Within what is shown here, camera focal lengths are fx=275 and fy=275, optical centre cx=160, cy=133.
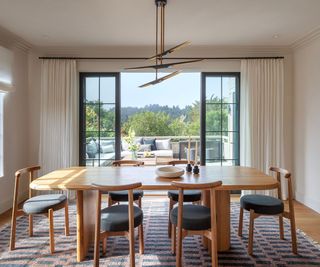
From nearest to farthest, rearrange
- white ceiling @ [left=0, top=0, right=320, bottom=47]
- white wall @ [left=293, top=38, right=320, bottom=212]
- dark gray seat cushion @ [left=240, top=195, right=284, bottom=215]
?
dark gray seat cushion @ [left=240, top=195, right=284, bottom=215], white ceiling @ [left=0, top=0, right=320, bottom=47], white wall @ [left=293, top=38, right=320, bottom=212]

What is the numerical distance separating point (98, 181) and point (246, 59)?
3.35m

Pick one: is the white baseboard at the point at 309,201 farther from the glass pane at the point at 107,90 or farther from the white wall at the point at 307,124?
the glass pane at the point at 107,90

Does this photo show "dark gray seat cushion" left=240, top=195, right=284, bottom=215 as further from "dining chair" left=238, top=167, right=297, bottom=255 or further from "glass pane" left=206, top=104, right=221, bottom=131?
"glass pane" left=206, top=104, right=221, bottom=131

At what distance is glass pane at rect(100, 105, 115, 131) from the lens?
4906mm

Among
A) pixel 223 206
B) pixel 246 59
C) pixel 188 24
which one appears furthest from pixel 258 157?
A: pixel 188 24

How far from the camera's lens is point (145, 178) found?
2.68 meters

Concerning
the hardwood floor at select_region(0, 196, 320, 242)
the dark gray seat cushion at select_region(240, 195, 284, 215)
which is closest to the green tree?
the hardwood floor at select_region(0, 196, 320, 242)

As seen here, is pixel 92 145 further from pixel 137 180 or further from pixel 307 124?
pixel 307 124

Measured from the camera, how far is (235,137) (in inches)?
193

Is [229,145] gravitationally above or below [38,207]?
above

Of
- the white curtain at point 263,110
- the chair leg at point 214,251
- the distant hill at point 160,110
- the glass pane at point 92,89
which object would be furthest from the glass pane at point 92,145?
the distant hill at point 160,110

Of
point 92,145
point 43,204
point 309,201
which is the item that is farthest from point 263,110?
point 43,204

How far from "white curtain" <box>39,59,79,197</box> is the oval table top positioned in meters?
1.55

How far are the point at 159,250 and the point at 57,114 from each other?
2.92 m
